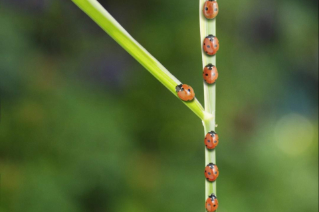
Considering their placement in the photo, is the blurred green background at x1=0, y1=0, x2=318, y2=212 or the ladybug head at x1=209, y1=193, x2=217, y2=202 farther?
the blurred green background at x1=0, y1=0, x2=318, y2=212

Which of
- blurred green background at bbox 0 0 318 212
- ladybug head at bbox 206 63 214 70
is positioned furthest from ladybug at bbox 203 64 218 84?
blurred green background at bbox 0 0 318 212

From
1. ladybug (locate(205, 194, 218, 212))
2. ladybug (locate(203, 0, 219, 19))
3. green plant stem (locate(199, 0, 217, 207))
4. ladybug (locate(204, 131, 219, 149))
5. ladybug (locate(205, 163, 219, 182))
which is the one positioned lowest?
ladybug (locate(205, 194, 218, 212))

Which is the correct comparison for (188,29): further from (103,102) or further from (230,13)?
(103,102)

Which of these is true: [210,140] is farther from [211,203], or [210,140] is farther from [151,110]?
[151,110]

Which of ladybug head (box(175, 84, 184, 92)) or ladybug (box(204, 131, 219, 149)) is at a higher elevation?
ladybug head (box(175, 84, 184, 92))

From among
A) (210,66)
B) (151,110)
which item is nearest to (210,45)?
(210,66)

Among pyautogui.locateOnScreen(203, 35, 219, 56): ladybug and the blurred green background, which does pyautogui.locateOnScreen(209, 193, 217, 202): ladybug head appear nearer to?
pyautogui.locateOnScreen(203, 35, 219, 56): ladybug

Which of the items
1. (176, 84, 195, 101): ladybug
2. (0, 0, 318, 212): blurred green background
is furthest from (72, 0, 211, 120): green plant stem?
(0, 0, 318, 212): blurred green background
